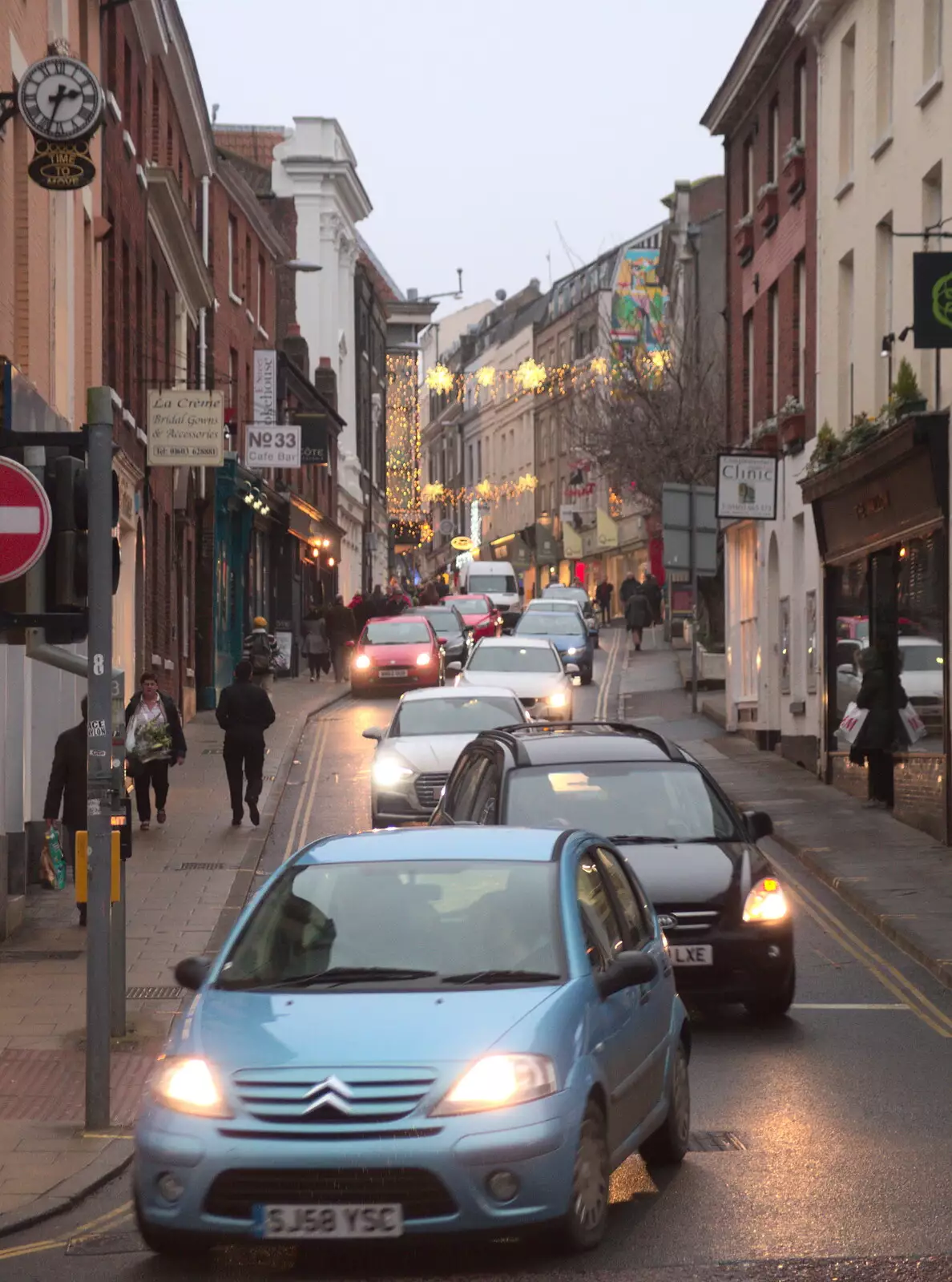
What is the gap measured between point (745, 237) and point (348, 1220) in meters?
29.6

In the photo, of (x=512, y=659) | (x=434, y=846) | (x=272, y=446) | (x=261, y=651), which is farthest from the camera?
(x=272, y=446)

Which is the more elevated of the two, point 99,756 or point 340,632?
point 340,632

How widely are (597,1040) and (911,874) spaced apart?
11.9 metres

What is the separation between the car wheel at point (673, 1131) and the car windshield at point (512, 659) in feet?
80.6

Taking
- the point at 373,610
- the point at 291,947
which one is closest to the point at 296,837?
the point at 291,947

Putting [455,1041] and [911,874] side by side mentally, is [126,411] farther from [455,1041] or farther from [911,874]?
[455,1041]

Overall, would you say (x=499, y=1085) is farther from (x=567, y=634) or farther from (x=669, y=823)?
(x=567, y=634)

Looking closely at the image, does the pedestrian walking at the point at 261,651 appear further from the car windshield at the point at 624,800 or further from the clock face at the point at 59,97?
the car windshield at the point at 624,800

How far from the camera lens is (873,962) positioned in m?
14.8

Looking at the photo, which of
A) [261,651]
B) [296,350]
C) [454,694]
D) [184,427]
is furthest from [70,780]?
[296,350]

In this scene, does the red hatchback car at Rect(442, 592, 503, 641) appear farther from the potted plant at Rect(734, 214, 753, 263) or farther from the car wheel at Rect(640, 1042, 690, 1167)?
the car wheel at Rect(640, 1042, 690, 1167)

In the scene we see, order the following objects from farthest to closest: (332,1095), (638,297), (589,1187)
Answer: (638,297), (589,1187), (332,1095)

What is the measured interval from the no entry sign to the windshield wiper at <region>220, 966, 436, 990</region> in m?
2.46

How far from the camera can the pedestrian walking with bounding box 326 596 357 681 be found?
4628 centimetres
